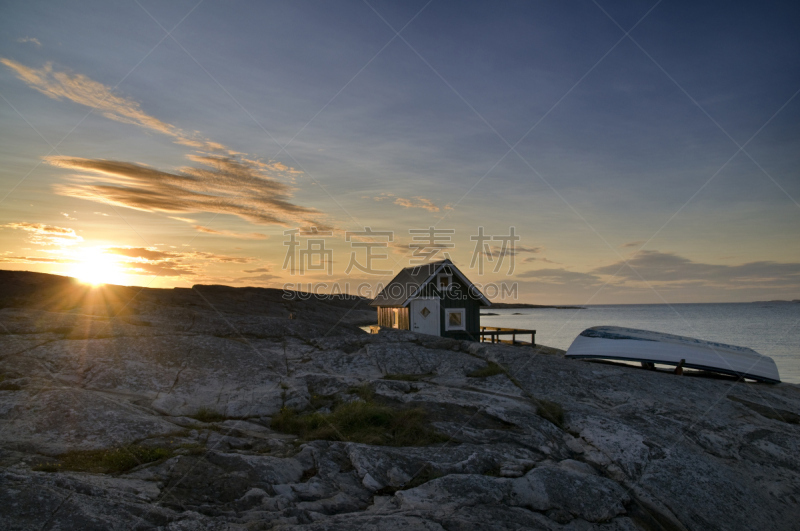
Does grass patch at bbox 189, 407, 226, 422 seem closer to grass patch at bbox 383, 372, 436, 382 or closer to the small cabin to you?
grass patch at bbox 383, 372, 436, 382

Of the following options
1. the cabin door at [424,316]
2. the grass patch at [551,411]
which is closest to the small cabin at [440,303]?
the cabin door at [424,316]

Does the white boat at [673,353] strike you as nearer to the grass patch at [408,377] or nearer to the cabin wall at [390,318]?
the cabin wall at [390,318]

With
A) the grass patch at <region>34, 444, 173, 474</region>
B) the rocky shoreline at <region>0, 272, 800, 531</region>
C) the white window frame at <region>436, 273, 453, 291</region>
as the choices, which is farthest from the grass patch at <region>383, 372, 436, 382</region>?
the white window frame at <region>436, 273, 453, 291</region>

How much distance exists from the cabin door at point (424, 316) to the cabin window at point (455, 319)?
807mm

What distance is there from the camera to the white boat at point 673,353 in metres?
21.9

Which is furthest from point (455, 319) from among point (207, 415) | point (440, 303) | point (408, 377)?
point (207, 415)

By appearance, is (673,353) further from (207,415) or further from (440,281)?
(207,415)

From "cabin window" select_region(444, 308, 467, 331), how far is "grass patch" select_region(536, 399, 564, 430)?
692 inches

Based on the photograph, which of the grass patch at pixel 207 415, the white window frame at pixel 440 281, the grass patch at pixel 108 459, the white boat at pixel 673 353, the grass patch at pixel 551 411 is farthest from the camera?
the white window frame at pixel 440 281

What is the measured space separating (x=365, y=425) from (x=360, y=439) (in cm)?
78

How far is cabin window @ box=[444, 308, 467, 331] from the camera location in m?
31.0

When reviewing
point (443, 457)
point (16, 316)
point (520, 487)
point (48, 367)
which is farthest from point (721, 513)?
point (16, 316)

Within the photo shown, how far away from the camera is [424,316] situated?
3048 cm

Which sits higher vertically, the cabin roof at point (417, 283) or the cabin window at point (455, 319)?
the cabin roof at point (417, 283)
